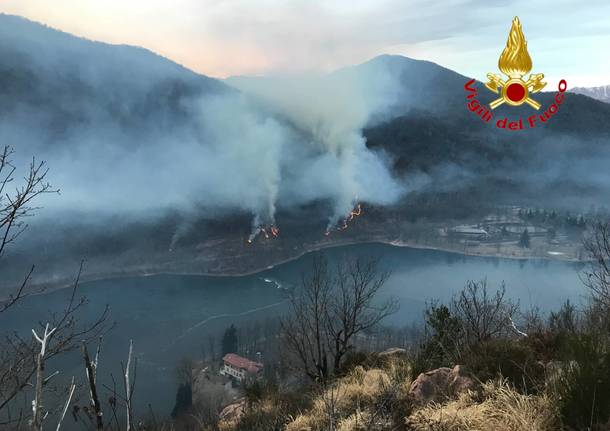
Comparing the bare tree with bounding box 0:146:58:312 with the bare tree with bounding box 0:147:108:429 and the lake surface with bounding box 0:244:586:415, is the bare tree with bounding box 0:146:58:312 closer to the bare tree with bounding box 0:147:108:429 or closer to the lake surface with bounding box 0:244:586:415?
the bare tree with bounding box 0:147:108:429

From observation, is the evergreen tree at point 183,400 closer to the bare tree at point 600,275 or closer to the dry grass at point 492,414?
the bare tree at point 600,275

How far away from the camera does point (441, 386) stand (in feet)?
25.9

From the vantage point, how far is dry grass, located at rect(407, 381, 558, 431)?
4961 millimetres

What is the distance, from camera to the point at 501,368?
24.7ft

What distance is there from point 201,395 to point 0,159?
104 metres

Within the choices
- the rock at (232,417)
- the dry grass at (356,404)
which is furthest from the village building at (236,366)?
the dry grass at (356,404)

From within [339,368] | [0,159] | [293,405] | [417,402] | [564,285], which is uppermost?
[0,159]

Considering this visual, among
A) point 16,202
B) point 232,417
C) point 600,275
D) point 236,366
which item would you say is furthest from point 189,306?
point 16,202

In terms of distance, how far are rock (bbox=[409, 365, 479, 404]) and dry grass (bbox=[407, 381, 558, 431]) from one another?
1.47ft

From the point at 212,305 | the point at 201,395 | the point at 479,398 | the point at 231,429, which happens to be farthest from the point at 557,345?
the point at 212,305

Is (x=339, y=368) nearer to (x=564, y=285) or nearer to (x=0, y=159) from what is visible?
(x=0, y=159)

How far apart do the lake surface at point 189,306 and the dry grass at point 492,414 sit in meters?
107

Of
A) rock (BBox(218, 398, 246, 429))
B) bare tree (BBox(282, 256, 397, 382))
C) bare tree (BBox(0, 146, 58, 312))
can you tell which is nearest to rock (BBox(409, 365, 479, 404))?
bare tree (BBox(282, 256, 397, 382))

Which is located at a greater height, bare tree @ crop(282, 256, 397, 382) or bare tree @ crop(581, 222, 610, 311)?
bare tree @ crop(581, 222, 610, 311)
